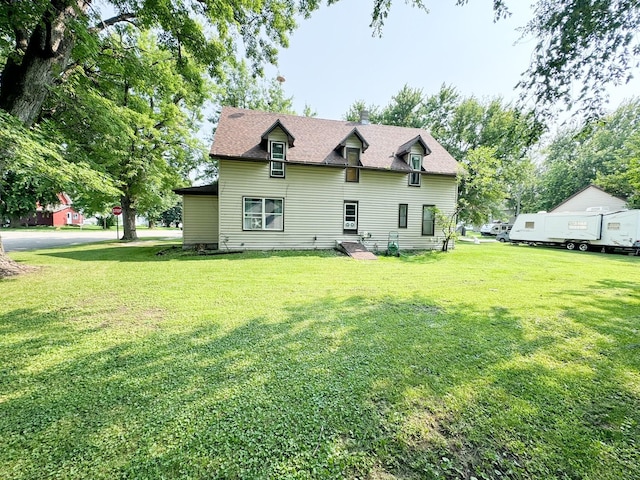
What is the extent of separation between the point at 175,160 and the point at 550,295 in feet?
68.7

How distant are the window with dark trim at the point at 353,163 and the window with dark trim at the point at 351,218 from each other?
4.54 ft

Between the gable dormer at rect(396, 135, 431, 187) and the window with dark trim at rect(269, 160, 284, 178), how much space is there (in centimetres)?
694

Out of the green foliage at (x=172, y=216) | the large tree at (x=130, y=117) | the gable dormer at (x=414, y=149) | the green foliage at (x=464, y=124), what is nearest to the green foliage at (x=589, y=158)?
the green foliage at (x=464, y=124)

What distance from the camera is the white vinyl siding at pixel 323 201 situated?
12906mm

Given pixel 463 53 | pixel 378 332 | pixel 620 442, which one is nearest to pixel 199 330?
pixel 378 332

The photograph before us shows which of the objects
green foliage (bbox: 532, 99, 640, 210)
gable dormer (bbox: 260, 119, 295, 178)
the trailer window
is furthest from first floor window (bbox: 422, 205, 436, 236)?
green foliage (bbox: 532, 99, 640, 210)

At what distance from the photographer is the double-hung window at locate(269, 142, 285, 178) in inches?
515

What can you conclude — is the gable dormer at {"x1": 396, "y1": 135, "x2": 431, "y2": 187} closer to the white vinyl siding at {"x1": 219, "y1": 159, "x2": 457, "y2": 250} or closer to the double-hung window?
the white vinyl siding at {"x1": 219, "y1": 159, "x2": 457, "y2": 250}

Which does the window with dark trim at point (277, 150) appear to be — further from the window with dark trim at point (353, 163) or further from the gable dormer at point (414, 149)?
the gable dormer at point (414, 149)

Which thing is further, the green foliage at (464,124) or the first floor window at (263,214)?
the green foliage at (464,124)

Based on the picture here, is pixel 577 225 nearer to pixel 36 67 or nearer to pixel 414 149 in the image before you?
pixel 414 149

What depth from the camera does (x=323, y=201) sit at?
1405cm

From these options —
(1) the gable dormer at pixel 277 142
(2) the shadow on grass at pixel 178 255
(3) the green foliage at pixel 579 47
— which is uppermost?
(1) the gable dormer at pixel 277 142

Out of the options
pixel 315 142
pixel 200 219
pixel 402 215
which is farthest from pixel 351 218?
pixel 200 219
